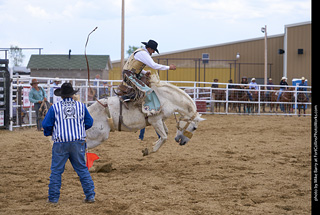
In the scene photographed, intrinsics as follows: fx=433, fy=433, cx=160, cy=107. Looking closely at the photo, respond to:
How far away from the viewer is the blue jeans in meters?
4.84

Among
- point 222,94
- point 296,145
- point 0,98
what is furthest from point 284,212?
point 222,94

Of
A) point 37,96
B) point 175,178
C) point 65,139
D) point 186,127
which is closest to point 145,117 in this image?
point 186,127

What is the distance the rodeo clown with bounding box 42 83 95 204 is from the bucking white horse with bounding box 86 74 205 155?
6.53 ft

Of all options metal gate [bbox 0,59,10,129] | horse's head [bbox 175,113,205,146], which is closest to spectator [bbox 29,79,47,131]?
metal gate [bbox 0,59,10,129]

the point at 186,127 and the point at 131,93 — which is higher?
the point at 131,93

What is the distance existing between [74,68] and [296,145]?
2866cm

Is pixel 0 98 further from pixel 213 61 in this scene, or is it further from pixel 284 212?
pixel 213 61

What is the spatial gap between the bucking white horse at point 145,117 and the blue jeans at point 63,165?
6.51ft

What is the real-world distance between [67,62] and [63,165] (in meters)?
33.7

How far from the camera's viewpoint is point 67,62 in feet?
123

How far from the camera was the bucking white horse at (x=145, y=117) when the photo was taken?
22.9ft

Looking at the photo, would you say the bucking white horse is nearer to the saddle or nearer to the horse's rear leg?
the horse's rear leg

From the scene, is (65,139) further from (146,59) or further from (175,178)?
(146,59)

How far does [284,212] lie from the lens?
15.1 feet
